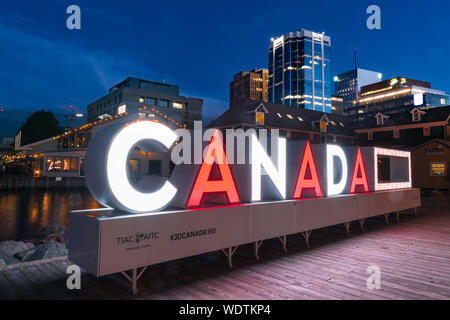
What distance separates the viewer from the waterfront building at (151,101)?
61.3 metres

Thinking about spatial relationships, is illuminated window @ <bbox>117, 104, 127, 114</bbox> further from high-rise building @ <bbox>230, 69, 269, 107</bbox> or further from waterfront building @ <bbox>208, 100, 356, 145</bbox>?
high-rise building @ <bbox>230, 69, 269, 107</bbox>

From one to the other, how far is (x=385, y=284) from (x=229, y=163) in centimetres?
399

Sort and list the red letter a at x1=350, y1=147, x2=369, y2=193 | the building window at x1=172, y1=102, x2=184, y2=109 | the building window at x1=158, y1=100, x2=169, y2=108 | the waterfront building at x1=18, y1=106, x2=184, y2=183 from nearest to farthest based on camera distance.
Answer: the red letter a at x1=350, y1=147, x2=369, y2=193 < the waterfront building at x1=18, y1=106, x2=184, y2=183 < the building window at x1=158, y1=100, x2=169, y2=108 < the building window at x1=172, y1=102, x2=184, y2=109

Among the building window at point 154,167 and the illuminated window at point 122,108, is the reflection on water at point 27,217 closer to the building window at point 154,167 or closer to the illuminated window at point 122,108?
the building window at point 154,167

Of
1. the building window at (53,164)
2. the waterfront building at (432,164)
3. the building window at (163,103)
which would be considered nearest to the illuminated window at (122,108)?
the building window at (163,103)

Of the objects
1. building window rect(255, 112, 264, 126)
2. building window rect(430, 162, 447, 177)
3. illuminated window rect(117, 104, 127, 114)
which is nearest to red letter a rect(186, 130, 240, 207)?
building window rect(255, 112, 264, 126)

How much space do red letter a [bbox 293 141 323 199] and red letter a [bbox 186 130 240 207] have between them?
2.40m

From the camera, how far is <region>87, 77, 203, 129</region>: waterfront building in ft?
201

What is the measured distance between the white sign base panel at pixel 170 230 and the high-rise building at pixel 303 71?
396 feet

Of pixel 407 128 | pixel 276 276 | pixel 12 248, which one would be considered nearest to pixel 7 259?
pixel 12 248

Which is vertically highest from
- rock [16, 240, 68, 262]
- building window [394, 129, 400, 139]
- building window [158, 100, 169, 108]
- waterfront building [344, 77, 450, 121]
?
waterfront building [344, 77, 450, 121]

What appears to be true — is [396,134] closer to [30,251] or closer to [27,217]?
[27,217]
